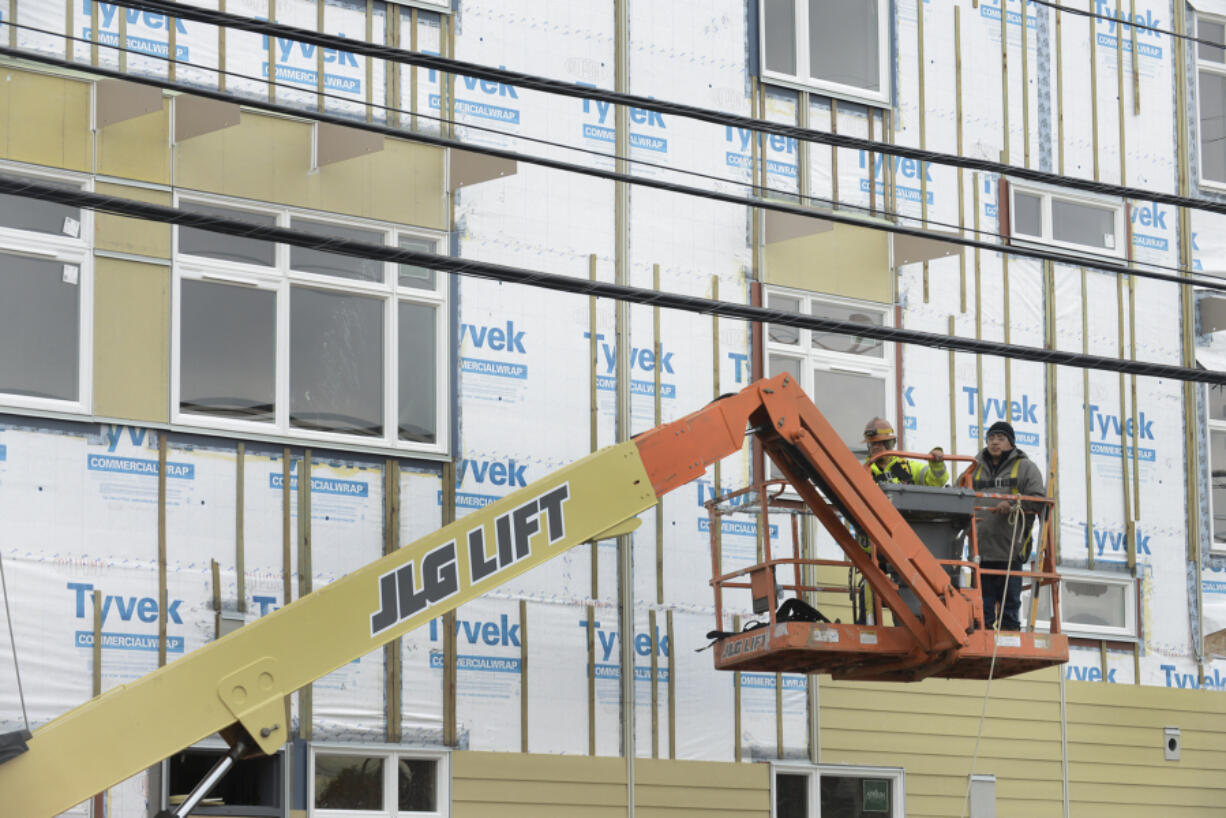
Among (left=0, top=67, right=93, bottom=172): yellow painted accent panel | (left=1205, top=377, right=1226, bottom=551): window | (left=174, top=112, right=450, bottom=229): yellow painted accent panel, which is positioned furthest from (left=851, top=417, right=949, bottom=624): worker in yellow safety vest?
(left=0, top=67, right=93, bottom=172): yellow painted accent panel

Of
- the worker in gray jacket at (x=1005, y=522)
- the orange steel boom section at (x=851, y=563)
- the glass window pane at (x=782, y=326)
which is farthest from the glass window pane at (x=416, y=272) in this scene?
the worker in gray jacket at (x=1005, y=522)

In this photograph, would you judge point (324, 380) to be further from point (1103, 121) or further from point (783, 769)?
point (1103, 121)

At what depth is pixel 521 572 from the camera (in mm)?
12148

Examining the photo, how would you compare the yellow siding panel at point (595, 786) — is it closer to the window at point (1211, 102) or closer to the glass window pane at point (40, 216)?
the glass window pane at point (40, 216)

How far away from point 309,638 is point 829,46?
9573mm

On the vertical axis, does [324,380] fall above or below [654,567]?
above

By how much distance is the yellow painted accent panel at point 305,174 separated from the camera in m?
14.9

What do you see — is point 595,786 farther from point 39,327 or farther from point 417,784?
point 39,327

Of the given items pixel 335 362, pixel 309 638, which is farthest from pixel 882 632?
pixel 335 362

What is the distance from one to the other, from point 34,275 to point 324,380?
242 cm

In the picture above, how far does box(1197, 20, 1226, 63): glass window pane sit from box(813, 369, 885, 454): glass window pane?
5.88m

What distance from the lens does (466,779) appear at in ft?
49.3

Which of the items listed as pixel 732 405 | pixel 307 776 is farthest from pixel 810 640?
pixel 307 776

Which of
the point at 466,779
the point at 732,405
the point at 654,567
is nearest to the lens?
the point at 732,405
